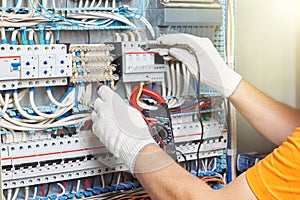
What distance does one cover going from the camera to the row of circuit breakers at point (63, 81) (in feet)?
5.12

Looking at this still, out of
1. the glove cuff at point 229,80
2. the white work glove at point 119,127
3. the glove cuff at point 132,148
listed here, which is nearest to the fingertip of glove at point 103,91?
the white work glove at point 119,127

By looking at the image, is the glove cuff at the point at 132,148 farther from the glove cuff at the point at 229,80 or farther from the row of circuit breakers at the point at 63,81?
the glove cuff at the point at 229,80

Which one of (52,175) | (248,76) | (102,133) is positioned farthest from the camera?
(248,76)

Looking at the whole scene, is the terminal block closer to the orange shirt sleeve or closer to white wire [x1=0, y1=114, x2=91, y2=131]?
white wire [x1=0, y1=114, x2=91, y2=131]

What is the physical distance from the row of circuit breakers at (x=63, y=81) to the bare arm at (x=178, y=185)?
9.0 inches

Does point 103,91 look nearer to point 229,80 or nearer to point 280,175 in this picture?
point 229,80

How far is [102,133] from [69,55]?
0.28 m

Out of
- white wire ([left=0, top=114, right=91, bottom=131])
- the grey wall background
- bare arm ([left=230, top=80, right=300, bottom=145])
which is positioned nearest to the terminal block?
white wire ([left=0, top=114, right=91, bottom=131])

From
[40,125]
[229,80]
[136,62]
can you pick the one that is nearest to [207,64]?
[229,80]

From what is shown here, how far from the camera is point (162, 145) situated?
1602mm

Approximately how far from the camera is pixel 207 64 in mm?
1731

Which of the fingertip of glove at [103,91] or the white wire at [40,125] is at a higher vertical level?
the fingertip of glove at [103,91]

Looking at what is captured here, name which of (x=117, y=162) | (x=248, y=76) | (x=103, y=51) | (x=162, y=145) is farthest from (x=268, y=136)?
(x=103, y=51)

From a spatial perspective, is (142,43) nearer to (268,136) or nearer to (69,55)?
(69,55)
